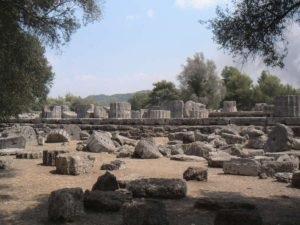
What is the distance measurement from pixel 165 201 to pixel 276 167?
443cm

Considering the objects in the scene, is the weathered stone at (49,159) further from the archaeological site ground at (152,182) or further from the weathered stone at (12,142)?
the weathered stone at (12,142)

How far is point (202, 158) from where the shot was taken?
1452 cm

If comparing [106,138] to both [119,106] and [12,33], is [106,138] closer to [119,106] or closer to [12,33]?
[12,33]

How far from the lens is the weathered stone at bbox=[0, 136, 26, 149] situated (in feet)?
54.0

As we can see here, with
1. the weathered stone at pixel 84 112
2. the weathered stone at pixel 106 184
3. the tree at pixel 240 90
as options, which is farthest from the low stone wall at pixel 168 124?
the tree at pixel 240 90

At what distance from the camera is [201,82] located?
60.5 meters

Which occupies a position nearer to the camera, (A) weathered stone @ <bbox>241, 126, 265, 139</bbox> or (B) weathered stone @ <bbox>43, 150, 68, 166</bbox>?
(B) weathered stone @ <bbox>43, 150, 68, 166</bbox>

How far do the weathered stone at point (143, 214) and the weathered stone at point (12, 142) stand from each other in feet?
36.0

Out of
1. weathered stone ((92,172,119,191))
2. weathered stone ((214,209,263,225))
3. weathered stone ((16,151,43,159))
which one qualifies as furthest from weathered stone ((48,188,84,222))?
weathered stone ((16,151,43,159))

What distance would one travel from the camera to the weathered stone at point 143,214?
6391 mm

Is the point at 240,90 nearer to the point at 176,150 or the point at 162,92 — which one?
the point at 162,92

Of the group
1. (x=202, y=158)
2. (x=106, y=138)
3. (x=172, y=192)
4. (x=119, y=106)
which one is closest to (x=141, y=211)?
(x=172, y=192)

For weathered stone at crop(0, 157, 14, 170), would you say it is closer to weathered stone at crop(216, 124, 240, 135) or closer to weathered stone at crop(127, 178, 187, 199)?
weathered stone at crop(127, 178, 187, 199)

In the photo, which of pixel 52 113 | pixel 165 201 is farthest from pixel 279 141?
pixel 52 113
